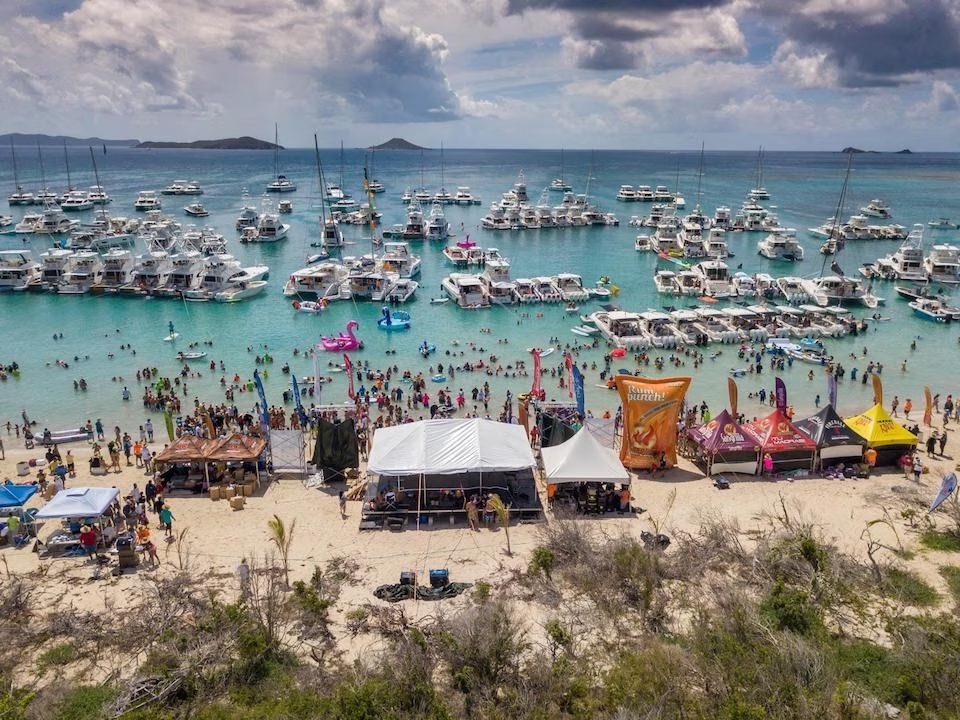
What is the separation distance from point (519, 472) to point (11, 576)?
1405 cm

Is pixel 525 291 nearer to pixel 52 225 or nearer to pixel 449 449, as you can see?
pixel 449 449

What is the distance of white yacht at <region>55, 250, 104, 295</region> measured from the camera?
53188 millimetres

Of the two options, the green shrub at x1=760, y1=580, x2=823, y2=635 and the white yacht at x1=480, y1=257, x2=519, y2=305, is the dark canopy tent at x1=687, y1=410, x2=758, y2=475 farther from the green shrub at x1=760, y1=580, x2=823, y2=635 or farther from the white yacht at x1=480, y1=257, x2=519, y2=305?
the white yacht at x1=480, y1=257, x2=519, y2=305

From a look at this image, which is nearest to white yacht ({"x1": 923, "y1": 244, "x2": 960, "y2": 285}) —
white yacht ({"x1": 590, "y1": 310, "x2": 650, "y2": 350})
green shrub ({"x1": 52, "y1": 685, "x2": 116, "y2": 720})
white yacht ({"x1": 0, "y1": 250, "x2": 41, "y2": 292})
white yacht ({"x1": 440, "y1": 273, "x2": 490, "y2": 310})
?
white yacht ({"x1": 590, "y1": 310, "x2": 650, "y2": 350})

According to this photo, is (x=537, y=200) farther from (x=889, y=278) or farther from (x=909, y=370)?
(x=909, y=370)

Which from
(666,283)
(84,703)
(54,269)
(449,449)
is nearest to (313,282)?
(54,269)

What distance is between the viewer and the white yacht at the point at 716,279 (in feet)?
165

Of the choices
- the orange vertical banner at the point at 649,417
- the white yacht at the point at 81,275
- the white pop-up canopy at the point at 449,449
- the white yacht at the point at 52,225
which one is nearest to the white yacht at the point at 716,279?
the orange vertical banner at the point at 649,417

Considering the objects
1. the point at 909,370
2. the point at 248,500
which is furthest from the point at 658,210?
the point at 248,500

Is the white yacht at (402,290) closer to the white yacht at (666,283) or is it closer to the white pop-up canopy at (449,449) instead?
the white yacht at (666,283)

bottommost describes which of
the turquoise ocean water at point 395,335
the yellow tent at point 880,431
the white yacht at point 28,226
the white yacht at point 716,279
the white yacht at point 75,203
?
the turquoise ocean water at point 395,335

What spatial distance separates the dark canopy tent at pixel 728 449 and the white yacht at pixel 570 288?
26.8m

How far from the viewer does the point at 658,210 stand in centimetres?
9094

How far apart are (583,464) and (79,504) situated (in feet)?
47.7
